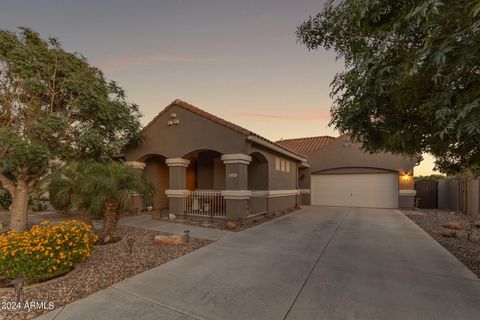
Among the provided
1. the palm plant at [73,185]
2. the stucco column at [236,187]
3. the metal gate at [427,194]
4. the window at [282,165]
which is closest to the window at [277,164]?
the window at [282,165]

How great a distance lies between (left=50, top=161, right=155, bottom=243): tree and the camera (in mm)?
6297

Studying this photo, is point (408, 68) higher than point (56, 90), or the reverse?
point (56, 90)

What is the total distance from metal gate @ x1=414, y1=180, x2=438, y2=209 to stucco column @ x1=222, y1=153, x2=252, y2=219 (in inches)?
542

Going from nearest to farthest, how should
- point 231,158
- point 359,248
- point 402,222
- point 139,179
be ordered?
1. point 359,248
2. point 139,179
3. point 231,158
4. point 402,222

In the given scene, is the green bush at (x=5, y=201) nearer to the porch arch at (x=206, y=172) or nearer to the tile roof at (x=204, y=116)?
the tile roof at (x=204, y=116)

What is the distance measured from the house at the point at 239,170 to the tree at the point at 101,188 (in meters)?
3.58

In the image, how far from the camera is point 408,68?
3172mm

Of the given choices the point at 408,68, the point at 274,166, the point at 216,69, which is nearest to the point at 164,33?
the point at 216,69

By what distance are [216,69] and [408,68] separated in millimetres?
9415

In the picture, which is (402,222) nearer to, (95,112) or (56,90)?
(95,112)

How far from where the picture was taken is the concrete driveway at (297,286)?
3248 millimetres

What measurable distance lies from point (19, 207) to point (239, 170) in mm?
7316

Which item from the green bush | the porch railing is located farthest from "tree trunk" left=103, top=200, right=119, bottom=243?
the green bush

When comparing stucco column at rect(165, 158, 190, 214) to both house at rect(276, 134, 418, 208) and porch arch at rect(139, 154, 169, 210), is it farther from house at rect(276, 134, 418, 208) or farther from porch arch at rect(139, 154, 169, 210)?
house at rect(276, 134, 418, 208)
